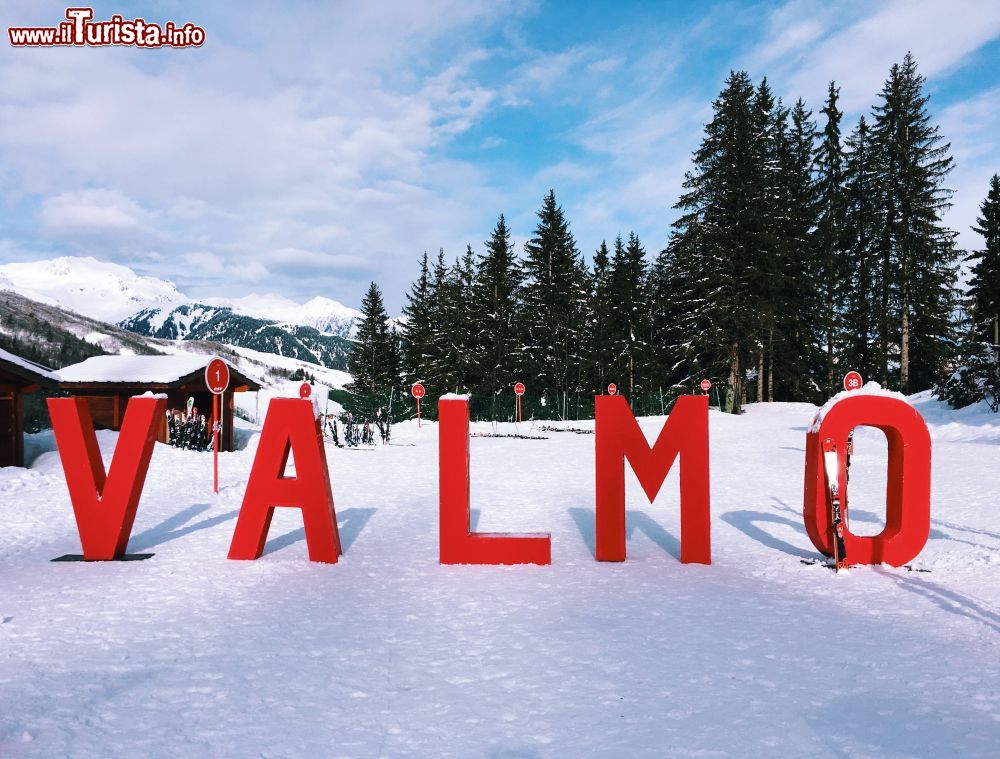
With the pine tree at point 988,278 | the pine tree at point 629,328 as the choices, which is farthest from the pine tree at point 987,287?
the pine tree at point 629,328

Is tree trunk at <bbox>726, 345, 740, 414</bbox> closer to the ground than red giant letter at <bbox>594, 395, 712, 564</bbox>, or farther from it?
farther from it

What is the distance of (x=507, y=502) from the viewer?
11.4 meters

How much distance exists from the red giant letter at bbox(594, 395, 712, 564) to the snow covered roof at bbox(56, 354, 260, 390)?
16.4 m

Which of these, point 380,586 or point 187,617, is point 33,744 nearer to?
point 187,617

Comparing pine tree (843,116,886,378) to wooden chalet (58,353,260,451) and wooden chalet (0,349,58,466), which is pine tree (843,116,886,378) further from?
wooden chalet (0,349,58,466)

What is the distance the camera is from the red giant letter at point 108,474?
7.39 m

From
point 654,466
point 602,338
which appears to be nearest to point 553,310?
point 602,338

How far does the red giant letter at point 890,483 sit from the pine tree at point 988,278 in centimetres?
3845

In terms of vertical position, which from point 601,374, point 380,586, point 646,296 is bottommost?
point 380,586

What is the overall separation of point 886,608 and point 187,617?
252 inches

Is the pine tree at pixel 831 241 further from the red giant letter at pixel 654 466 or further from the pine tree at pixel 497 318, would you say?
the red giant letter at pixel 654 466

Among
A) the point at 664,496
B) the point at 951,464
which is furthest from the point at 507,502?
the point at 951,464

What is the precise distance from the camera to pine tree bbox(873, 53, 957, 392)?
121 feet

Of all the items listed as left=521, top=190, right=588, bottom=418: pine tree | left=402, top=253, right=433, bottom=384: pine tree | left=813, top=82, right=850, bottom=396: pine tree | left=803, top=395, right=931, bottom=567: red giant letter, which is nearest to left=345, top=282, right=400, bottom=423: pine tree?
left=402, top=253, right=433, bottom=384: pine tree
